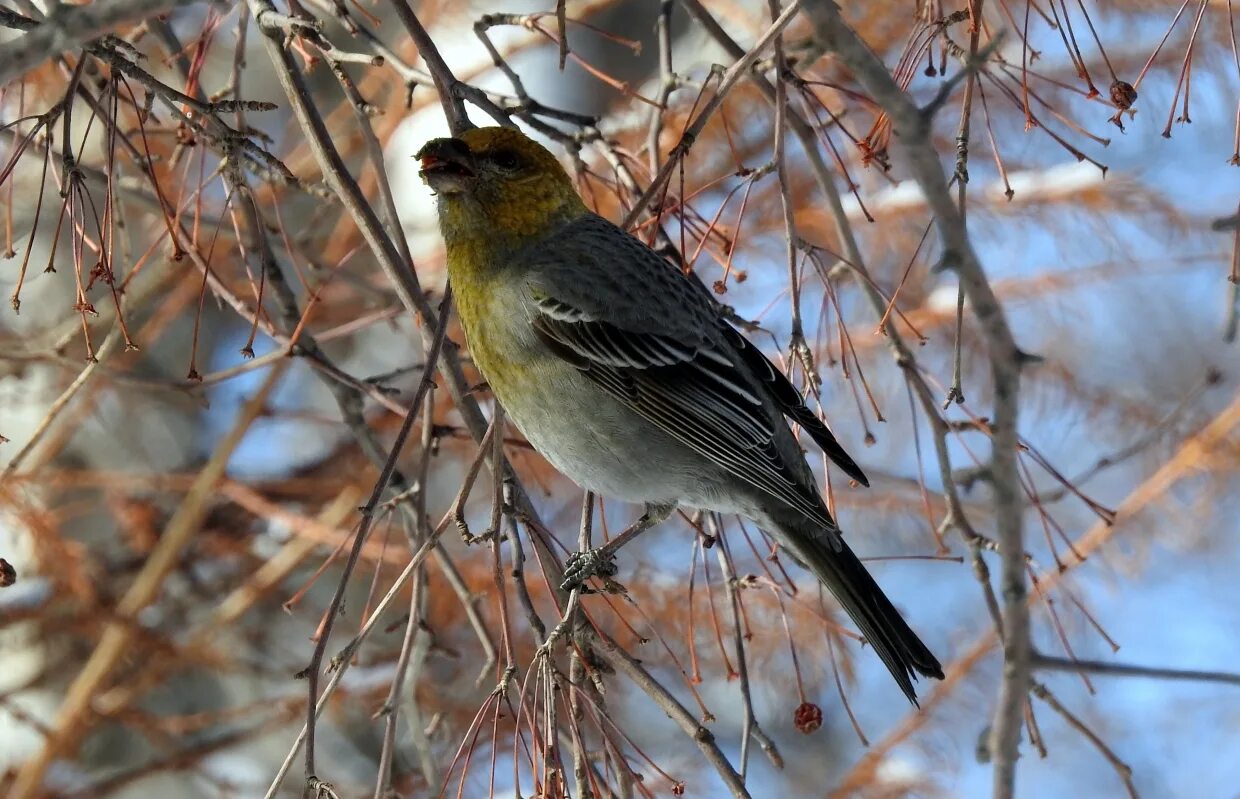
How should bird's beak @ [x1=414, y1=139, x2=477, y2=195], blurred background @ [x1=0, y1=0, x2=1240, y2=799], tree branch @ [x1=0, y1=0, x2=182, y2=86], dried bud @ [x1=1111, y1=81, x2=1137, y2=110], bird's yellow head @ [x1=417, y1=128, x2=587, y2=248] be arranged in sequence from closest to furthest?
tree branch @ [x1=0, y1=0, x2=182, y2=86]
dried bud @ [x1=1111, y1=81, x2=1137, y2=110]
bird's beak @ [x1=414, y1=139, x2=477, y2=195]
bird's yellow head @ [x1=417, y1=128, x2=587, y2=248]
blurred background @ [x1=0, y1=0, x2=1240, y2=799]

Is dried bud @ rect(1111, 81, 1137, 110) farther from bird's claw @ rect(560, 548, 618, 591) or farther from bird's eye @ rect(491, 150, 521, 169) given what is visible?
bird's claw @ rect(560, 548, 618, 591)

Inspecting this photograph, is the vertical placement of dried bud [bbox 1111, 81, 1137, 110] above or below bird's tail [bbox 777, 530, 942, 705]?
above

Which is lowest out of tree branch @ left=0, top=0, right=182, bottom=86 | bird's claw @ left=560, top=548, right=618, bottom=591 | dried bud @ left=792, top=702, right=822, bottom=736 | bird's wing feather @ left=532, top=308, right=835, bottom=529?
tree branch @ left=0, top=0, right=182, bottom=86

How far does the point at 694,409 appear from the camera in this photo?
115 inches

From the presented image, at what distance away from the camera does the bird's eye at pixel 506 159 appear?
2.96 m

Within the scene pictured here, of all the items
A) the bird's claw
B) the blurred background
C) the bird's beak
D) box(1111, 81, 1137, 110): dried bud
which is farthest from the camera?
the blurred background

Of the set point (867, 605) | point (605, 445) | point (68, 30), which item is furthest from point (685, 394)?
point (68, 30)

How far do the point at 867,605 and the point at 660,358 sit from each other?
2.56 feet

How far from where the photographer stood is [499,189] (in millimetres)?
3023

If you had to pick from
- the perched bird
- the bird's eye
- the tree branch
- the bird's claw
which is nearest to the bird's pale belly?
the perched bird

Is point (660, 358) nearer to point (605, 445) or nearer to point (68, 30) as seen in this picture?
point (605, 445)

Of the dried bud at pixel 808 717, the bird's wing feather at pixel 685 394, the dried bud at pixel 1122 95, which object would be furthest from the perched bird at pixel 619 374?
the dried bud at pixel 1122 95

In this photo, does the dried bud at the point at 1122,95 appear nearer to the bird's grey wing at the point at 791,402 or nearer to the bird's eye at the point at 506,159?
the bird's grey wing at the point at 791,402

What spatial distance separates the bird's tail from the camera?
269cm
